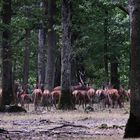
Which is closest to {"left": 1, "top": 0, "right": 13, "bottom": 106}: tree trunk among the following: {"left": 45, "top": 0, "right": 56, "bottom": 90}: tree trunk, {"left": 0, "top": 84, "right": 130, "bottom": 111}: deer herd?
{"left": 0, "top": 84, "right": 130, "bottom": 111}: deer herd

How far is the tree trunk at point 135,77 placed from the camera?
1161 centimetres

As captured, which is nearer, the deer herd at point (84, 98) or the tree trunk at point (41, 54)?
the deer herd at point (84, 98)

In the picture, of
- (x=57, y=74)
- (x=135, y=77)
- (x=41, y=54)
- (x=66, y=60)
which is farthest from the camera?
(x=57, y=74)

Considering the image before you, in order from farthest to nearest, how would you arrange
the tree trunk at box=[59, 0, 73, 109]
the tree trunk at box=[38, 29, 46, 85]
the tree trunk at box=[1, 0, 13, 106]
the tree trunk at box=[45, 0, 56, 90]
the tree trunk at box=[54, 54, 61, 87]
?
1. the tree trunk at box=[54, 54, 61, 87]
2. the tree trunk at box=[38, 29, 46, 85]
3. the tree trunk at box=[45, 0, 56, 90]
4. the tree trunk at box=[1, 0, 13, 106]
5. the tree trunk at box=[59, 0, 73, 109]

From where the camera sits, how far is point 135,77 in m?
11.8

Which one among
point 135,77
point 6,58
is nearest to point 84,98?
point 6,58

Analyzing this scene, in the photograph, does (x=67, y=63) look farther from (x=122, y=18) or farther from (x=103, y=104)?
(x=122, y=18)

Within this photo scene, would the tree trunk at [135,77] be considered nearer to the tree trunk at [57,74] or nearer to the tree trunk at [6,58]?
the tree trunk at [6,58]

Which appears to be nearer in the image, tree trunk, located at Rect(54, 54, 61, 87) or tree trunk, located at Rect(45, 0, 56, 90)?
tree trunk, located at Rect(45, 0, 56, 90)

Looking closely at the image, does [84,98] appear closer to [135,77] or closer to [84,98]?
[84,98]

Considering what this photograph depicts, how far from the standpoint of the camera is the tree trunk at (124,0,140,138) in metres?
11.6

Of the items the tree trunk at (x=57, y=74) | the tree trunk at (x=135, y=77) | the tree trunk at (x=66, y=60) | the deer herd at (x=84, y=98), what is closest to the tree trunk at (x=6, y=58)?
the deer herd at (x=84, y=98)

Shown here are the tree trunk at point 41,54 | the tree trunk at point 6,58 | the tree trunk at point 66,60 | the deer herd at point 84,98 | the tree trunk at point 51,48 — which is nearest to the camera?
the tree trunk at point 66,60

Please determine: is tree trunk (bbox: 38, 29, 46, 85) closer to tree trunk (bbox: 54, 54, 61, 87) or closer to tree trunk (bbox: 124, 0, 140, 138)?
tree trunk (bbox: 54, 54, 61, 87)
